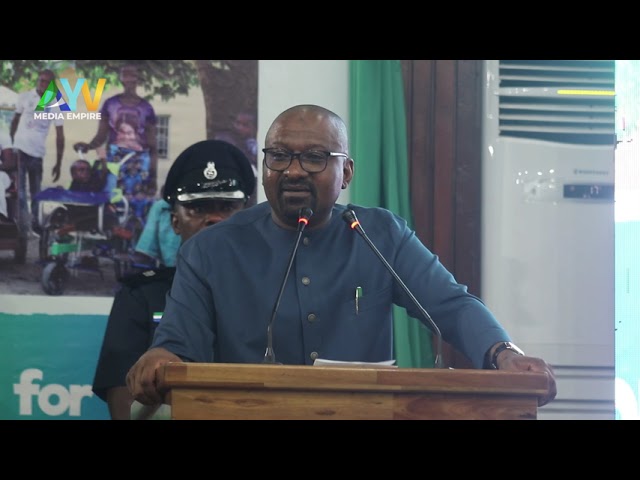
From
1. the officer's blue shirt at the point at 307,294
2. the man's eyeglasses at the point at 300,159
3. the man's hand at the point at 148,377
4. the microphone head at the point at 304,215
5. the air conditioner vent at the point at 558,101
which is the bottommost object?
the man's hand at the point at 148,377

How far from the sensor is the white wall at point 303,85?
400 centimetres

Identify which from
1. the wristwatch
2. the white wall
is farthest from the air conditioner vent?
the wristwatch

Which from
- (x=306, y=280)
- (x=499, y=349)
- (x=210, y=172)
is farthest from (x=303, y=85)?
Result: (x=499, y=349)

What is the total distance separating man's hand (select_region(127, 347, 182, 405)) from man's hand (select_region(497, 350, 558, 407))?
728 millimetres

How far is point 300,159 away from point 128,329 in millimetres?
1093

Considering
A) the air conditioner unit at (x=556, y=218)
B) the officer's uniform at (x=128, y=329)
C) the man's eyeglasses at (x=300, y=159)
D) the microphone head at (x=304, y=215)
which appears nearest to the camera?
the microphone head at (x=304, y=215)

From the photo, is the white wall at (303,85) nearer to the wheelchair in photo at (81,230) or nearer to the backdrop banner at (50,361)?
the wheelchair in photo at (81,230)

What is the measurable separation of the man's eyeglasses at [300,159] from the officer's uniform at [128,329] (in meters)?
0.95

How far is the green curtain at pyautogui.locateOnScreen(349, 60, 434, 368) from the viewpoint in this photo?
3.93m

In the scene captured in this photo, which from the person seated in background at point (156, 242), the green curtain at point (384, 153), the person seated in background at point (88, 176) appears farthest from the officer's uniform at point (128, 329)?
the green curtain at point (384, 153)

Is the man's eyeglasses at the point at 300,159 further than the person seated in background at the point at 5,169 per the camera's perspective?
No

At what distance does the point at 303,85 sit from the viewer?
402cm

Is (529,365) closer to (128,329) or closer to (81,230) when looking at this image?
(128,329)

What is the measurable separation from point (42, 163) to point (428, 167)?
171cm
